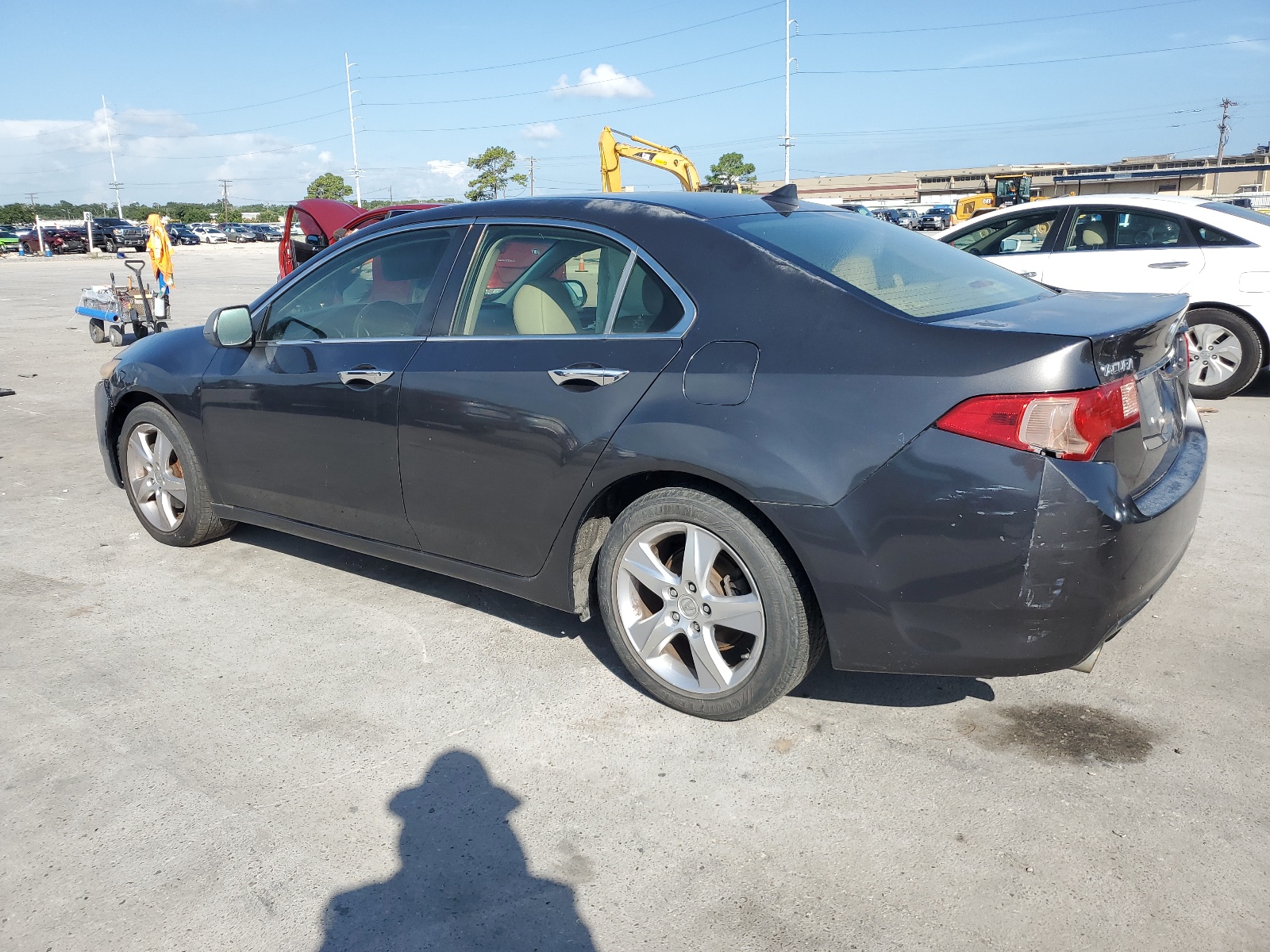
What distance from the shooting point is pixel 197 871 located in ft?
8.54

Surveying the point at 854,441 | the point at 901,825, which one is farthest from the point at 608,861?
the point at 854,441

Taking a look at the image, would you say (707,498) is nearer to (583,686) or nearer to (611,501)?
(611,501)

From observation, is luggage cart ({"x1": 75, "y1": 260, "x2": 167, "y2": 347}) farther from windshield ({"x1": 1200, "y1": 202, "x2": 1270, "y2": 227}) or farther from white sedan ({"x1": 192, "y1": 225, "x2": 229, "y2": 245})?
white sedan ({"x1": 192, "y1": 225, "x2": 229, "y2": 245})

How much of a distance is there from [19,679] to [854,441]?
3214 millimetres

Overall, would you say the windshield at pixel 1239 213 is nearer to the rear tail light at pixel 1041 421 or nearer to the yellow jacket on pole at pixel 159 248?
the rear tail light at pixel 1041 421

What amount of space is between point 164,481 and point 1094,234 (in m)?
7.66

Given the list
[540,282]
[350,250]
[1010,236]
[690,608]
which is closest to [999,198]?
[1010,236]

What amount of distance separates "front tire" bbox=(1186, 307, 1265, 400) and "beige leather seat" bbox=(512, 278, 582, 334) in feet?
21.7

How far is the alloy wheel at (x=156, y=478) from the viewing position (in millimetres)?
5000

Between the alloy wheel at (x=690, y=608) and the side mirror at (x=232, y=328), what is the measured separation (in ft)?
7.29

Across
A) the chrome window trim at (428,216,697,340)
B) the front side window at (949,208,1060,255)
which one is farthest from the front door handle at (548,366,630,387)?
the front side window at (949,208,1060,255)

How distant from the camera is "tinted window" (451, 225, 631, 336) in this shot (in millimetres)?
3467

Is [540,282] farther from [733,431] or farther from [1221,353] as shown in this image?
[1221,353]

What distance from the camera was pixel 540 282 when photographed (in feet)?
12.0
